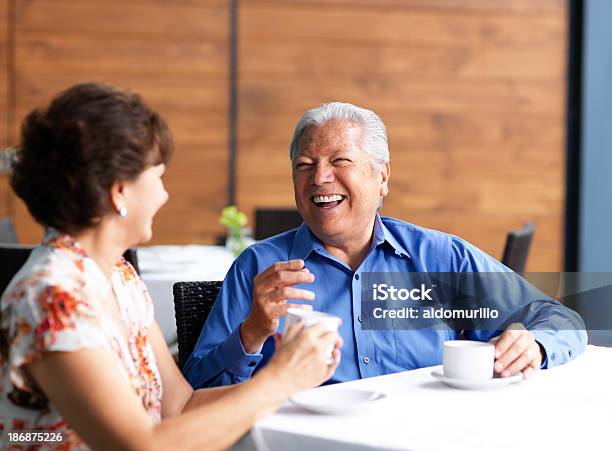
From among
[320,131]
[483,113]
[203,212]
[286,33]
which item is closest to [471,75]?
[483,113]

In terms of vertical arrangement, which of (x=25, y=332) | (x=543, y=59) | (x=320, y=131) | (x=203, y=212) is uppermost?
(x=543, y=59)

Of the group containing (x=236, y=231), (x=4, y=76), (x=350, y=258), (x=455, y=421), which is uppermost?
(x=4, y=76)

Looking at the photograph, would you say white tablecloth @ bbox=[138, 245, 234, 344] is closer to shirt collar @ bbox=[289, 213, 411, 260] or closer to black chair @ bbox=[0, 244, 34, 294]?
black chair @ bbox=[0, 244, 34, 294]

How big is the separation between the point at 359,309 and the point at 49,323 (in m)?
0.90

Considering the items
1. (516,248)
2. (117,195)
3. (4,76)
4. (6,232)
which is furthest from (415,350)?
(4,76)

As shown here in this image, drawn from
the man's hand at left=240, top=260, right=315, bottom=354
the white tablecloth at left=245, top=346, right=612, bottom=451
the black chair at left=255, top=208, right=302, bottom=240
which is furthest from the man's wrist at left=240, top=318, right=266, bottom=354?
the black chair at left=255, top=208, right=302, bottom=240

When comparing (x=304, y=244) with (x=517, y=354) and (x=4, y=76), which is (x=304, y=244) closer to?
(x=517, y=354)

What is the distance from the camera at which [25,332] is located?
1.19 meters

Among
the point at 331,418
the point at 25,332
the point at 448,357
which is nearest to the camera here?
the point at 25,332

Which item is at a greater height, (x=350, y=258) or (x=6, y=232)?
(x=350, y=258)

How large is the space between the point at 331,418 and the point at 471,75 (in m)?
4.94

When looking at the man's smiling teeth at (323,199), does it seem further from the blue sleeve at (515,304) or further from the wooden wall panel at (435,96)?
the wooden wall panel at (435,96)

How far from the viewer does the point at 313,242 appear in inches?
78.6

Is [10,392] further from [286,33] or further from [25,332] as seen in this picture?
[286,33]
